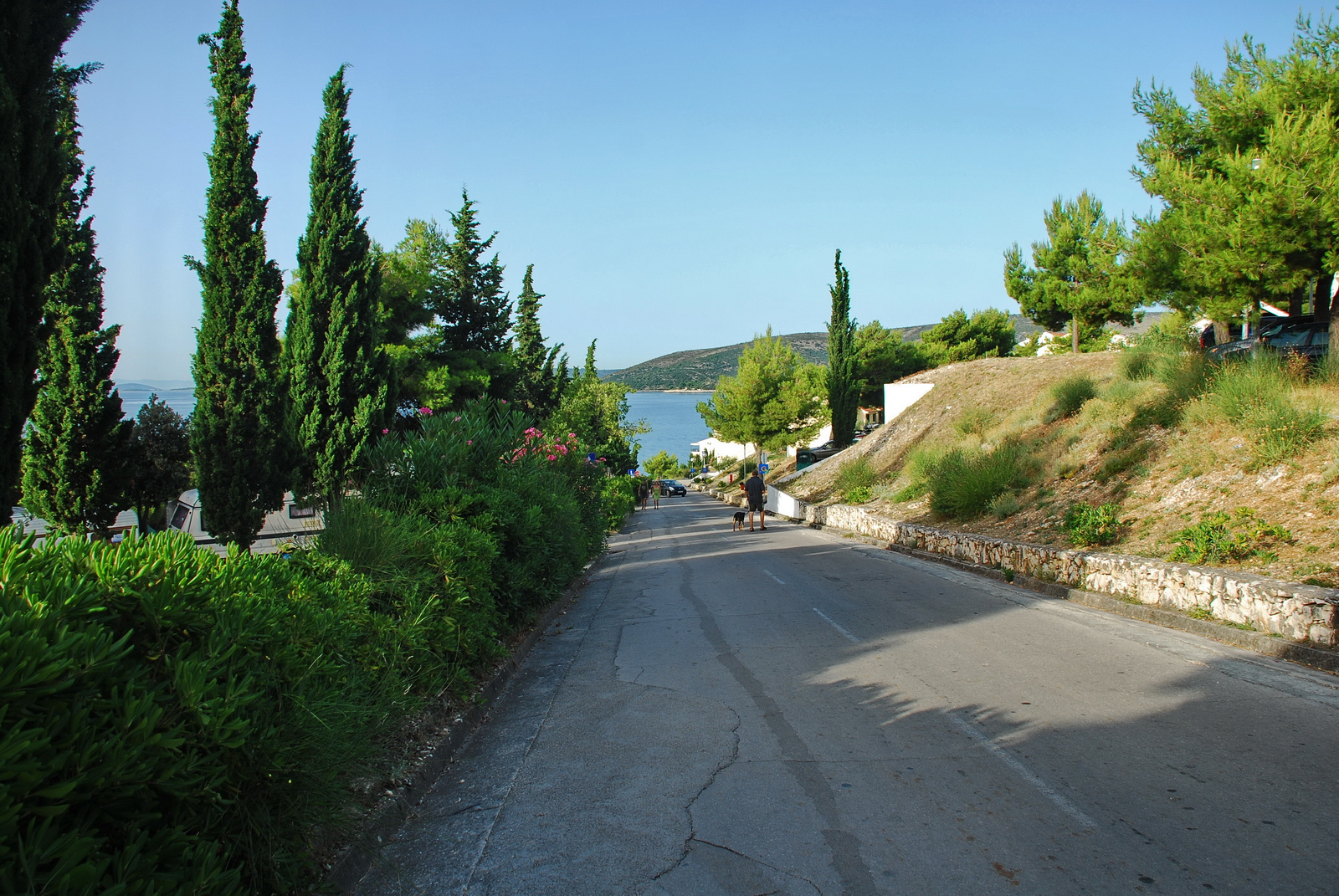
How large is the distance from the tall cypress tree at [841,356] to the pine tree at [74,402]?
37.7 metres

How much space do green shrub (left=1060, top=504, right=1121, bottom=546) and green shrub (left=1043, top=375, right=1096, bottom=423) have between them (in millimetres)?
8579

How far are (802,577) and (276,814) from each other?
10990 mm

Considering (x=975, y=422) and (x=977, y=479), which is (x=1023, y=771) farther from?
(x=975, y=422)

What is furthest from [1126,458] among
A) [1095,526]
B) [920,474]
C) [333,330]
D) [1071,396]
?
[333,330]

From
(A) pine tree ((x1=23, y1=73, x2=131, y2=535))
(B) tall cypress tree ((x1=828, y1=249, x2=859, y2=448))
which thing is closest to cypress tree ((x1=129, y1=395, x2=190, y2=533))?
(A) pine tree ((x1=23, y1=73, x2=131, y2=535))

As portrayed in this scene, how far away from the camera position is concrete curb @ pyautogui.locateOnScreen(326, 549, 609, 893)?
364cm

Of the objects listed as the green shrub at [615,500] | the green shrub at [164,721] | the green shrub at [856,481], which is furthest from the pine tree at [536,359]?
the green shrub at [164,721]

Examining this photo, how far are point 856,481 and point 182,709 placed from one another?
91.8ft

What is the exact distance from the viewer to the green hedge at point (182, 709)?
6.94ft

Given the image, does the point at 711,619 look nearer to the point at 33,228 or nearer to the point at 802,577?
the point at 802,577

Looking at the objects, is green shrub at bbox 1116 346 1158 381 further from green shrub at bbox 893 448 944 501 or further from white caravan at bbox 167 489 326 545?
white caravan at bbox 167 489 326 545

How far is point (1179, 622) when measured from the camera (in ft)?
27.8

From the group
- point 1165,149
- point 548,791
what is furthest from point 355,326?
point 1165,149

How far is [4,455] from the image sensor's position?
17.8ft
